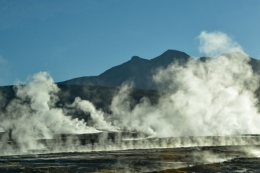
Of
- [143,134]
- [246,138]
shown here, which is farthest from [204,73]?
[246,138]

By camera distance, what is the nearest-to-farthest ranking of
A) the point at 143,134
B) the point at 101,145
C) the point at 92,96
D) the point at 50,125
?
the point at 101,145
the point at 50,125
the point at 143,134
the point at 92,96

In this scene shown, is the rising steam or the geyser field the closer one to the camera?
the geyser field

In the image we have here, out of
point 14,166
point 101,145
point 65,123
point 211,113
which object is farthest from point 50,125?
point 14,166

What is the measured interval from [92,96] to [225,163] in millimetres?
153005

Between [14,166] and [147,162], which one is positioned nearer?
[14,166]

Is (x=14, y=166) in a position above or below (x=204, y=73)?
below

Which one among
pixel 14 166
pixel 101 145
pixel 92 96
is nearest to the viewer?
pixel 14 166

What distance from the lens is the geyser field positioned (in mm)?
42688

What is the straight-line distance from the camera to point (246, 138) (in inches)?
3157

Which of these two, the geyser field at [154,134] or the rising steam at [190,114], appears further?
the rising steam at [190,114]

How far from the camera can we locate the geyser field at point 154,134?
4269 cm

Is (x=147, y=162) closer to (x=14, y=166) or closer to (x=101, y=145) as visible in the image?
(x=14, y=166)

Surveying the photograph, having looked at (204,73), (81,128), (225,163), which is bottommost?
(225,163)

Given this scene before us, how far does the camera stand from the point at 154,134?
10844 centimetres
